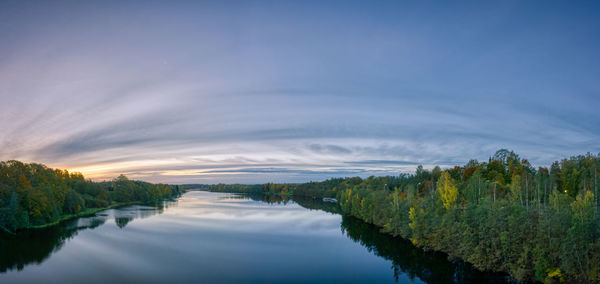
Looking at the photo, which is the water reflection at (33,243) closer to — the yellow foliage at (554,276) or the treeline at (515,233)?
the treeline at (515,233)

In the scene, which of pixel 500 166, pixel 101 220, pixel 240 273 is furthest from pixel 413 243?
pixel 101 220

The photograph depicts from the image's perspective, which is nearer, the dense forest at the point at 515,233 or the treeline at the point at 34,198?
the dense forest at the point at 515,233

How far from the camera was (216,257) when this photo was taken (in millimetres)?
35031

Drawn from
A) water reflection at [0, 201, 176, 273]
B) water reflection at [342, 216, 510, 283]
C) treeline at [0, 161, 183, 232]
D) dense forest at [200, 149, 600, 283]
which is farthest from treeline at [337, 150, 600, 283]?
treeline at [0, 161, 183, 232]

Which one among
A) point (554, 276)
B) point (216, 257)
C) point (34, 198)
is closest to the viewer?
point (554, 276)

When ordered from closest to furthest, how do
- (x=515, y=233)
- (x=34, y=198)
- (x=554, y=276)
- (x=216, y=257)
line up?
(x=554, y=276), (x=515, y=233), (x=216, y=257), (x=34, y=198)

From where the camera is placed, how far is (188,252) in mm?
37156

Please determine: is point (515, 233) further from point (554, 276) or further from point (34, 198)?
point (34, 198)

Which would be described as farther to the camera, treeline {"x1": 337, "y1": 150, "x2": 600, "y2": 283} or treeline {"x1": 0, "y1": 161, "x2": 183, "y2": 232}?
treeline {"x1": 0, "y1": 161, "x2": 183, "y2": 232}

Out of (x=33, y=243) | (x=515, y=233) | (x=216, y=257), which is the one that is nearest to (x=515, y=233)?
(x=515, y=233)

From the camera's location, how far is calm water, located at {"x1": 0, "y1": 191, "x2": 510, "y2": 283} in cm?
2800

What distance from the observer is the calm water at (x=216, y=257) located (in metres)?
28.0

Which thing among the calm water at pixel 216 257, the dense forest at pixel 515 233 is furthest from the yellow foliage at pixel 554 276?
the calm water at pixel 216 257

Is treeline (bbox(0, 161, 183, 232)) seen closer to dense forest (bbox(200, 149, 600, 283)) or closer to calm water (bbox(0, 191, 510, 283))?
calm water (bbox(0, 191, 510, 283))
